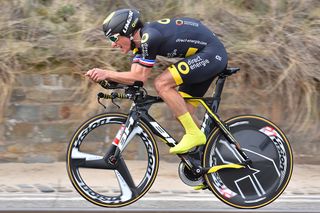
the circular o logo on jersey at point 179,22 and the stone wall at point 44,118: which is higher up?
the circular o logo on jersey at point 179,22

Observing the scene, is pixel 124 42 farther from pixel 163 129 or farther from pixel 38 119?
pixel 38 119

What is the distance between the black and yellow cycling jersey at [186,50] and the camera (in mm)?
5409

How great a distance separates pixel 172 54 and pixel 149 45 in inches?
12.4

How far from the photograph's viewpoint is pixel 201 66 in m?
5.50

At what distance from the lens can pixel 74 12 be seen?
9.29m

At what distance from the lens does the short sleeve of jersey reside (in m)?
5.32

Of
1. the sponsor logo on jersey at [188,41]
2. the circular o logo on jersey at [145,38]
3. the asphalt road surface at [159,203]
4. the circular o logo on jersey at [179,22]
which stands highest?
the circular o logo on jersey at [145,38]

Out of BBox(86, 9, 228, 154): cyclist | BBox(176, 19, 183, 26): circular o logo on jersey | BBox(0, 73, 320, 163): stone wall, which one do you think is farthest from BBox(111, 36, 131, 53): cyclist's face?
BBox(0, 73, 320, 163): stone wall

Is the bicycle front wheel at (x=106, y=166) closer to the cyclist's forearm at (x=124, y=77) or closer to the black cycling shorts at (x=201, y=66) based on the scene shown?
the cyclist's forearm at (x=124, y=77)

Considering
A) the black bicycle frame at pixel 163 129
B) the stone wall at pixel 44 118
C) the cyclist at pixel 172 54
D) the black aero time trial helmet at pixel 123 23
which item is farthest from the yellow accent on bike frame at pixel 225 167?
the stone wall at pixel 44 118

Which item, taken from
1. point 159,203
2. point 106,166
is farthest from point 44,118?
point 106,166

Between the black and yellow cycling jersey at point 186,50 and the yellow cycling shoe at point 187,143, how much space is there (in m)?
0.44

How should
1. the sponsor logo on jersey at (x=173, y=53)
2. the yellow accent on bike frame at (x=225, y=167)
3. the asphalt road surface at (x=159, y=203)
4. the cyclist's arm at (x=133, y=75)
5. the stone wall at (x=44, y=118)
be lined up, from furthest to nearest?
the stone wall at (x=44, y=118) < the asphalt road surface at (x=159, y=203) < the yellow accent on bike frame at (x=225, y=167) < the sponsor logo on jersey at (x=173, y=53) < the cyclist's arm at (x=133, y=75)

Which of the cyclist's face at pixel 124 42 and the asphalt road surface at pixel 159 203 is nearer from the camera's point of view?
the cyclist's face at pixel 124 42
